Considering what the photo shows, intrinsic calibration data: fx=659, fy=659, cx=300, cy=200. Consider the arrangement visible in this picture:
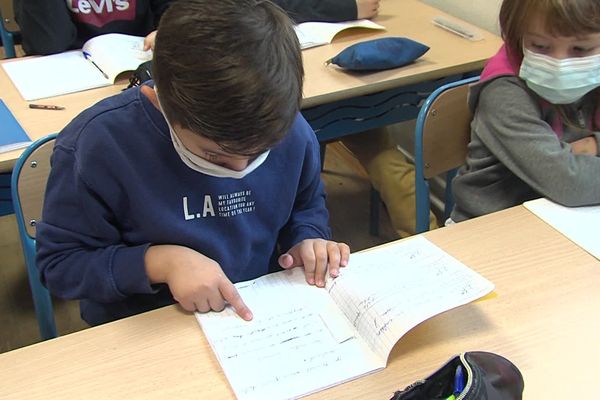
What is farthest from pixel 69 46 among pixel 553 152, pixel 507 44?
pixel 553 152

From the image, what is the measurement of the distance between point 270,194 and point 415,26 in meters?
1.33

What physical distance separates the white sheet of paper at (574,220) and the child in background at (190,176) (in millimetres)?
399

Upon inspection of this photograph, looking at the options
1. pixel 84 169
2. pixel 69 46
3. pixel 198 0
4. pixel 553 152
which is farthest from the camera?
pixel 69 46

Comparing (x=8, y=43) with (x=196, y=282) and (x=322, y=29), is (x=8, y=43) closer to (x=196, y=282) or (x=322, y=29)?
(x=322, y=29)

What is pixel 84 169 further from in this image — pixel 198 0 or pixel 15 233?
pixel 15 233

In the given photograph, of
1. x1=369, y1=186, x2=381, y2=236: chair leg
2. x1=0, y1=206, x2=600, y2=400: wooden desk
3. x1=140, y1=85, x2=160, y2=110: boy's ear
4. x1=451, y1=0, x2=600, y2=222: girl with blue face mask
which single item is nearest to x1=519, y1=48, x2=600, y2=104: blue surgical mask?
x1=451, y1=0, x2=600, y2=222: girl with blue face mask

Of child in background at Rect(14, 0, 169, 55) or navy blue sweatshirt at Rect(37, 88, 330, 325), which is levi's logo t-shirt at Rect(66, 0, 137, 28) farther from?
navy blue sweatshirt at Rect(37, 88, 330, 325)

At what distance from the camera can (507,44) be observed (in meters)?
1.32

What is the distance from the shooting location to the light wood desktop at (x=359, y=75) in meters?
1.54

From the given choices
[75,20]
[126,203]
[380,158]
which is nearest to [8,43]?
[75,20]

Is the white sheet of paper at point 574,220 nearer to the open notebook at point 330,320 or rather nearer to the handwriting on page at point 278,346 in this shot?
the open notebook at point 330,320

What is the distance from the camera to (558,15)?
1191 millimetres

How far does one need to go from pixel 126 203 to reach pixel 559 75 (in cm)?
83

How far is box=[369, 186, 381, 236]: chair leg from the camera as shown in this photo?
2.38 m
